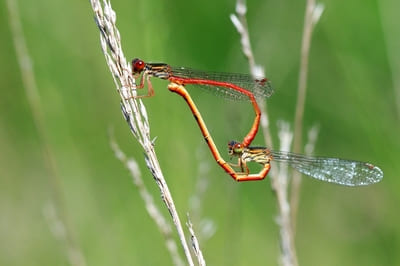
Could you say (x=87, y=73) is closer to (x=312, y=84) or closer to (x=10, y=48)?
(x=10, y=48)

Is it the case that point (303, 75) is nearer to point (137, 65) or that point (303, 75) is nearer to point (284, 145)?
point (284, 145)

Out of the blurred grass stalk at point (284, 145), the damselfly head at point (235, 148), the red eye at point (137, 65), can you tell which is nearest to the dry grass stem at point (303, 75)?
the blurred grass stalk at point (284, 145)

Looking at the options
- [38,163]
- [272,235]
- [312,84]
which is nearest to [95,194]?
[38,163]

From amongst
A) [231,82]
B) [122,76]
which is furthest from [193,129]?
[122,76]

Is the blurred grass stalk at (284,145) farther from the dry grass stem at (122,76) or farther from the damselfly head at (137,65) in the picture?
the dry grass stem at (122,76)

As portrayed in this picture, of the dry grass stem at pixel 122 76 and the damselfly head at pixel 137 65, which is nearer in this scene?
the dry grass stem at pixel 122 76

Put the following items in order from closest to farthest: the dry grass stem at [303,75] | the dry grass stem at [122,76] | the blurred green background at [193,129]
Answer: the dry grass stem at [122,76] < the dry grass stem at [303,75] < the blurred green background at [193,129]

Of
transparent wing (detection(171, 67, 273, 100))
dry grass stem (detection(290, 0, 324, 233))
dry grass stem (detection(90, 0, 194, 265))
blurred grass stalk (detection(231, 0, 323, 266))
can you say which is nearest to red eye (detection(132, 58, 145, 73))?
transparent wing (detection(171, 67, 273, 100))

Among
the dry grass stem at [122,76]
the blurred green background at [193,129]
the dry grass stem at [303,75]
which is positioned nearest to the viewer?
the dry grass stem at [122,76]
